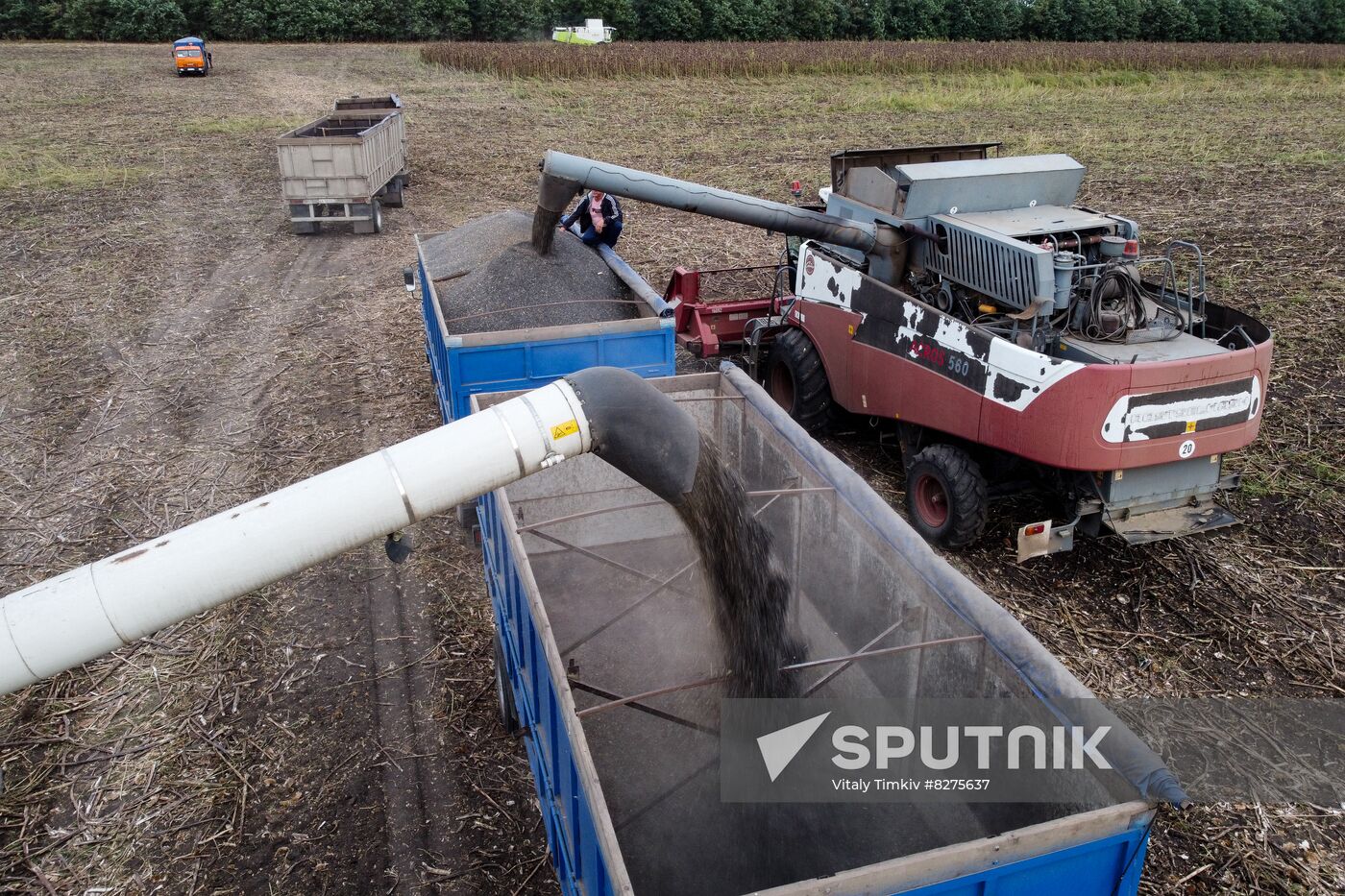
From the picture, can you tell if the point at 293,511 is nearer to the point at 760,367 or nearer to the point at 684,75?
the point at 760,367

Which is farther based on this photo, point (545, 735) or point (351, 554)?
point (351, 554)

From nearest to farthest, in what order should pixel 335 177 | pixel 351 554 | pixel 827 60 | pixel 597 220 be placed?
pixel 351 554, pixel 597 220, pixel 335 177, pixel 827 60

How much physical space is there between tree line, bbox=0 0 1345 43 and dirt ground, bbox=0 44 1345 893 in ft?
69.3

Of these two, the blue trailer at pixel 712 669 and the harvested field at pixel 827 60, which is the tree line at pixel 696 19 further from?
the blue trailer at pixel 712 669

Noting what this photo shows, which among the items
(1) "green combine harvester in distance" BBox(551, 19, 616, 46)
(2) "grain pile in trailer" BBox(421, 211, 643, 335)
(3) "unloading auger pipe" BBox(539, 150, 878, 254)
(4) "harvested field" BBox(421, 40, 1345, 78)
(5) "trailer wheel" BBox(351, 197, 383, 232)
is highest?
(1) "green combine harvester in distance" BBox(551, 19, 616, 46)

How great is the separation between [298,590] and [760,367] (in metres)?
4.39

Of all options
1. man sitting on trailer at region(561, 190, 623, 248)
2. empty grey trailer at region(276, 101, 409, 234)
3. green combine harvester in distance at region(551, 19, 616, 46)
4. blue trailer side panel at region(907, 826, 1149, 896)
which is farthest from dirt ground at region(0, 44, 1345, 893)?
green combine harvester in distance at region(551, 19, 616, 46)

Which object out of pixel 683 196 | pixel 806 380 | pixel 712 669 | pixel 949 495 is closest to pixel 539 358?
pixel 683 196

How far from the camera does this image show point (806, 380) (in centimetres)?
826

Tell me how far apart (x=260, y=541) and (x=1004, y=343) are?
15.1 ft

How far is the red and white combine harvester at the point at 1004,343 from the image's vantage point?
607cm

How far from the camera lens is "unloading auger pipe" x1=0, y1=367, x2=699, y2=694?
314 centimetres

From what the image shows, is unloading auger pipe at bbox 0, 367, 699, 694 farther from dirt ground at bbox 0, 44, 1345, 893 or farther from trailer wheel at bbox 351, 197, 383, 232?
trailer wheel at bbox 351, 197, 383, 232

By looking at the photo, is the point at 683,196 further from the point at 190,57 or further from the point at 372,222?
the point at 190,57
